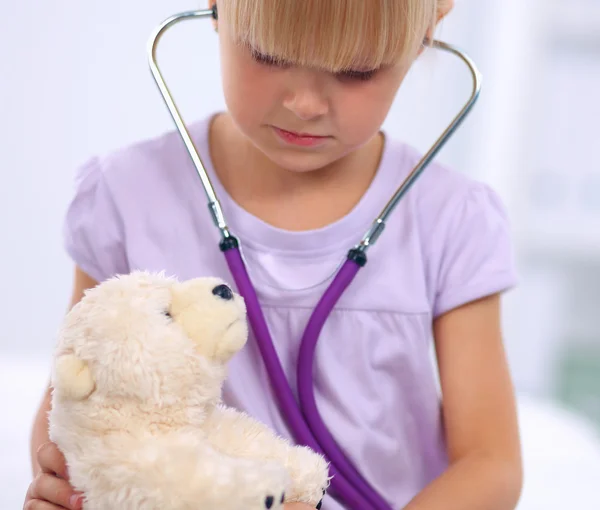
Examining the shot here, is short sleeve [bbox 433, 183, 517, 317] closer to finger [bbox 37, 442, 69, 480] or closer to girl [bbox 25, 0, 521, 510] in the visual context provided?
girl [bbox 25, 0, 521, 510]

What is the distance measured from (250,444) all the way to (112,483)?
116mm

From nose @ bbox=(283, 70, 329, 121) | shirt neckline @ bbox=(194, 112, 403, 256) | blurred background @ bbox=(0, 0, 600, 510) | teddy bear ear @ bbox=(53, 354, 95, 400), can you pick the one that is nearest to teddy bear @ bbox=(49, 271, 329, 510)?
teddy bear ear @ bbox=(53, 354, 95, 400)

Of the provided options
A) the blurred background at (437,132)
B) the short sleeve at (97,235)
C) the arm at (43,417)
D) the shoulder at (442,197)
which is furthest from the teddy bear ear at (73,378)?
the blurred background at (437,132)

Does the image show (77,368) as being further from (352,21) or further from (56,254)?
(56,254)

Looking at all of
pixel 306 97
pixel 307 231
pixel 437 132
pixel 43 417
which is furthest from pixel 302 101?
pixel 437 132

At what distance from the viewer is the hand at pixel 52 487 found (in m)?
0.59

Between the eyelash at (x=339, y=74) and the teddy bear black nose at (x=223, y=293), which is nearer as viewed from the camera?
the teddy bear black nose at (x=223, y=293)

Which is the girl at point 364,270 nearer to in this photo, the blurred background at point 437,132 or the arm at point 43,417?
the arm at point 43,417

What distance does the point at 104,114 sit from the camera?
1611 millimetres

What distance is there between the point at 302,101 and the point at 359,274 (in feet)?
0.83

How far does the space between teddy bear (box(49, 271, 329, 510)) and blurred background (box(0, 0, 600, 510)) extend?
0.73 meters

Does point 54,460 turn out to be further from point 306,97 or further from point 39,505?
point 306,97

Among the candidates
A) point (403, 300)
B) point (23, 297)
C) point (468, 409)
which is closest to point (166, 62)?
point (23, 297)

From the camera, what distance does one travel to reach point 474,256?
0.94 m
